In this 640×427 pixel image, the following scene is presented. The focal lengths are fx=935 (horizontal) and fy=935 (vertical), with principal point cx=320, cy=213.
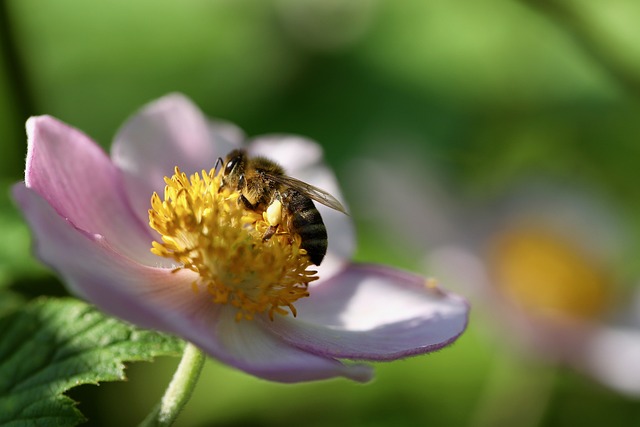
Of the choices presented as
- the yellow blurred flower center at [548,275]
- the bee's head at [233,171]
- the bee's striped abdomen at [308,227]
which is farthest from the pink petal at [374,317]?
the yellow blurred flower center at [548,275]

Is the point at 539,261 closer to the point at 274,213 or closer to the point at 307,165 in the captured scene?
the point at 307,165

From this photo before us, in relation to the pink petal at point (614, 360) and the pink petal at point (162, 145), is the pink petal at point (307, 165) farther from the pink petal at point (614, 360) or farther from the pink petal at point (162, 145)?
the pink petal at point (614, 360)

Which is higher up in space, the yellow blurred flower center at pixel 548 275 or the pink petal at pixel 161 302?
the yellow blurred flower center at pixel 548 275

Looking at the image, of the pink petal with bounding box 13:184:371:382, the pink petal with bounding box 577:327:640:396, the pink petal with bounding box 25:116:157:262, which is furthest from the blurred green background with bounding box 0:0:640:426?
the pink petal with bounding box 13:184:371:382

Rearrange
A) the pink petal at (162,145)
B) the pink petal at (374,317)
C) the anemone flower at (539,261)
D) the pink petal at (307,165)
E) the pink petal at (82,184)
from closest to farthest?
the pink petal at (82,184) < the pink petal at (374,317) < the pink petal at (162,145) < the pink petal at (307,165) < the anemone flower at (539,261)

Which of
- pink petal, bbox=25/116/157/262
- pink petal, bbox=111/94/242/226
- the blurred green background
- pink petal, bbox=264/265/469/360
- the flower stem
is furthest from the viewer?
the blurred green background

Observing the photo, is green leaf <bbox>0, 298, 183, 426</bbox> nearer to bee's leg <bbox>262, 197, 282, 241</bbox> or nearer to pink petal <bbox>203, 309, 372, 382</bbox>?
pink petal <bbox>203, 309, 372, 382</bbox>

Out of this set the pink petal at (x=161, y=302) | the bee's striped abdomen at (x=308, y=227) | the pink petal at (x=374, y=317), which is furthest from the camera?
the bee's striped abdomen at (x=308, y=227)

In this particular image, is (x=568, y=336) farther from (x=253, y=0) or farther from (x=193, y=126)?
(x=253, y=0)
